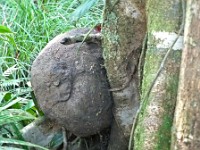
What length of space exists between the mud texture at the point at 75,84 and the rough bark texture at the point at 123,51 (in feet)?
0.21

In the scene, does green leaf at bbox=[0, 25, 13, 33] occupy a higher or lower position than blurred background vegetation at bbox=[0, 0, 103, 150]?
higher

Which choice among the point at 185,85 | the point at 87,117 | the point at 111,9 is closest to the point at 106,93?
the point at 87,117

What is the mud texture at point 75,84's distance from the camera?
6.62 feet

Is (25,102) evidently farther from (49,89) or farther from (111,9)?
(111,9)

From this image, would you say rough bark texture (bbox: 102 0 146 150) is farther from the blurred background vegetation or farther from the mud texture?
the blurred background vegetation

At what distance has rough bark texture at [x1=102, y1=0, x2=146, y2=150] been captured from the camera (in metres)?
1.81

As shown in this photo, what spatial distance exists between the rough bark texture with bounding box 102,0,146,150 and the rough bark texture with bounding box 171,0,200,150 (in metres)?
0.57

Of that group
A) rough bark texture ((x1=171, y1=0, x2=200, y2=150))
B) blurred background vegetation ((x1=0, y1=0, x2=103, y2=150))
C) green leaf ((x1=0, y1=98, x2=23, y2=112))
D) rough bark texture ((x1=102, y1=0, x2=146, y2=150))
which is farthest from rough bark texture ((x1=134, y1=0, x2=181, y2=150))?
blurred background vegetation ((x1=0, y1=0, x2=103, y2=150))

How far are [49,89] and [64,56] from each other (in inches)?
5.3

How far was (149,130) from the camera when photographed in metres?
1.47

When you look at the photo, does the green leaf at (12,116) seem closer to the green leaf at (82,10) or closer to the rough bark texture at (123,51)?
the rough bark texture at (123,51)

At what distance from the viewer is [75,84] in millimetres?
2025

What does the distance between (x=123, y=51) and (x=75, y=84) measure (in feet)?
0.83

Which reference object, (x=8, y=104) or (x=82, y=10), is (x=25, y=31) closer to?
(x=8, y=104)
